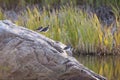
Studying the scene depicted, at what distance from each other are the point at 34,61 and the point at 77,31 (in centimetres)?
458

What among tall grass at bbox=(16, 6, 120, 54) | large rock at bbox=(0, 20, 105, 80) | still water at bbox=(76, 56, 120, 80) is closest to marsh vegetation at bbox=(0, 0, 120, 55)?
tall grass at bbox=(16, 6, 120, 54)

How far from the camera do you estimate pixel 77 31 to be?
10328 mm

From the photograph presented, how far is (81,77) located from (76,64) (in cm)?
18

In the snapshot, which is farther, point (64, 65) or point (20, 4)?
point (20, 4)

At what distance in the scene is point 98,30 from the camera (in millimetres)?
10195

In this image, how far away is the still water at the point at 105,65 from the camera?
313 inches

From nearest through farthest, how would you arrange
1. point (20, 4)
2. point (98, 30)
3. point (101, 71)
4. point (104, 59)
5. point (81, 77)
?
point (81, 77) → point (101, 71) → point (104, 59) → point (98, 30) → point (20, 4)

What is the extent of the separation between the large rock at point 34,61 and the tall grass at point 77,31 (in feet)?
12.2

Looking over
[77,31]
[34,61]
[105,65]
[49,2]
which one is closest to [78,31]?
[77,31]

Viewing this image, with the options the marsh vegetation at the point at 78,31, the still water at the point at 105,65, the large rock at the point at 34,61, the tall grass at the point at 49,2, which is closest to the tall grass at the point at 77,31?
the marsh vegetation at the point at 78,31

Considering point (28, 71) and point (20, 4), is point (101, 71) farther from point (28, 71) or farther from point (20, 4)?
point (20, 4)

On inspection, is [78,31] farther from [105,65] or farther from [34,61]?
[34,61]

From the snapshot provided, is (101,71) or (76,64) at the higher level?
(76,64)

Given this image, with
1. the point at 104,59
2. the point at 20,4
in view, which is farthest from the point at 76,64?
the point at 20,4
